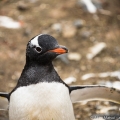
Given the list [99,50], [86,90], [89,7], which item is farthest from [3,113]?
[89,7]

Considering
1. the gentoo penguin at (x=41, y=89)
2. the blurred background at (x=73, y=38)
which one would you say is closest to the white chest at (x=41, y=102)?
the gentoo penguin at (x=41, y=89)

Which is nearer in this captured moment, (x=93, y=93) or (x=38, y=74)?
(x=38, y=74)

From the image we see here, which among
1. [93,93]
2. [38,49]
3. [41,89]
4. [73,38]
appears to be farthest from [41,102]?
[73,38]

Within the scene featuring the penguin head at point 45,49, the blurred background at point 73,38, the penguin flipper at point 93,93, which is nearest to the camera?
the penguin head at point 45,49

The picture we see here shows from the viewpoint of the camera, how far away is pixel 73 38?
502 centimetres

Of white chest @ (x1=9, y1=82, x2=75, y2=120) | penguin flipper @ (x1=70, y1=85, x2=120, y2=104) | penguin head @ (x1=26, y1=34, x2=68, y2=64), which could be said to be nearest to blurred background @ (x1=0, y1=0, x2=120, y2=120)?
penguin flipper @ (x1=70, y1=85, x2=120, y2=104)

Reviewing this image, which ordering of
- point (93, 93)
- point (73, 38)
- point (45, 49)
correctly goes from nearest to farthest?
point (45, 49), point (93, 93), point (73, 38)

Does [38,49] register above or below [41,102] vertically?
above

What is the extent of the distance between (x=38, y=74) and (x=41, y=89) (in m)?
0.12

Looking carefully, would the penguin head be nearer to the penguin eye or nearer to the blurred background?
the penguin eye

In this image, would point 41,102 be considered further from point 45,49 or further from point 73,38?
point 73,38

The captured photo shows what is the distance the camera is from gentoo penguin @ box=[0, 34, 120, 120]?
106 inches

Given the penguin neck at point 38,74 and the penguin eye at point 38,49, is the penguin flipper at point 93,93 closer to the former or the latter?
the penguin neck at point 38,74

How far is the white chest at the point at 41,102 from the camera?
107 inches
